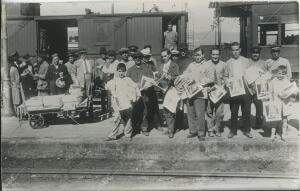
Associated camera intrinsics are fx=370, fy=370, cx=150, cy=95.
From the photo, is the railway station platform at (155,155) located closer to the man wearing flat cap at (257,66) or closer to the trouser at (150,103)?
the man wearing flat cap at (257,66)

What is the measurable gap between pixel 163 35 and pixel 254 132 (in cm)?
493

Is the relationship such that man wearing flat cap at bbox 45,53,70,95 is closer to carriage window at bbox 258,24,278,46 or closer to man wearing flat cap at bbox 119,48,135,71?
man wearing flat cap at bbox 119,48,135,71

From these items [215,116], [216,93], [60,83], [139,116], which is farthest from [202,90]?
[60,83]

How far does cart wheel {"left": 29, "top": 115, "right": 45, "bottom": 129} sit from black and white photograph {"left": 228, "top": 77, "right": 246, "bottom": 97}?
386 cm

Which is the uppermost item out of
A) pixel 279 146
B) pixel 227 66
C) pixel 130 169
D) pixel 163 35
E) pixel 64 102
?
pixel 163 35

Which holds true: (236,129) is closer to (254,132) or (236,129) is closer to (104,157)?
(254,132)

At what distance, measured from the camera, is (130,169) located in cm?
654

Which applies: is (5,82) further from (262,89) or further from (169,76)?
(262,89)

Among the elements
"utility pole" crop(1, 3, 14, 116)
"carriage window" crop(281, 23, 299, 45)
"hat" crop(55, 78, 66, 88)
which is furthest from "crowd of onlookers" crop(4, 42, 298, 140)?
"carriage window" crop(281, 23, 299, 45)

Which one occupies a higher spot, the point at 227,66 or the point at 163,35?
the point at 163,35

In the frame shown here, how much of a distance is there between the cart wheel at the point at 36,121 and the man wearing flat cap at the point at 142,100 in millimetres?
1992

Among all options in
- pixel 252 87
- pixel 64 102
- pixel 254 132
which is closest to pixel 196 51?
pixel 252 87

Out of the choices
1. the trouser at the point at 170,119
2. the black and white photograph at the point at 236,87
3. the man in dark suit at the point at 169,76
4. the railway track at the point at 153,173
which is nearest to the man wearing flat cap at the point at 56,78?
the railway track at the point at 153,173

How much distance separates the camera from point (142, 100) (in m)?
7.17
